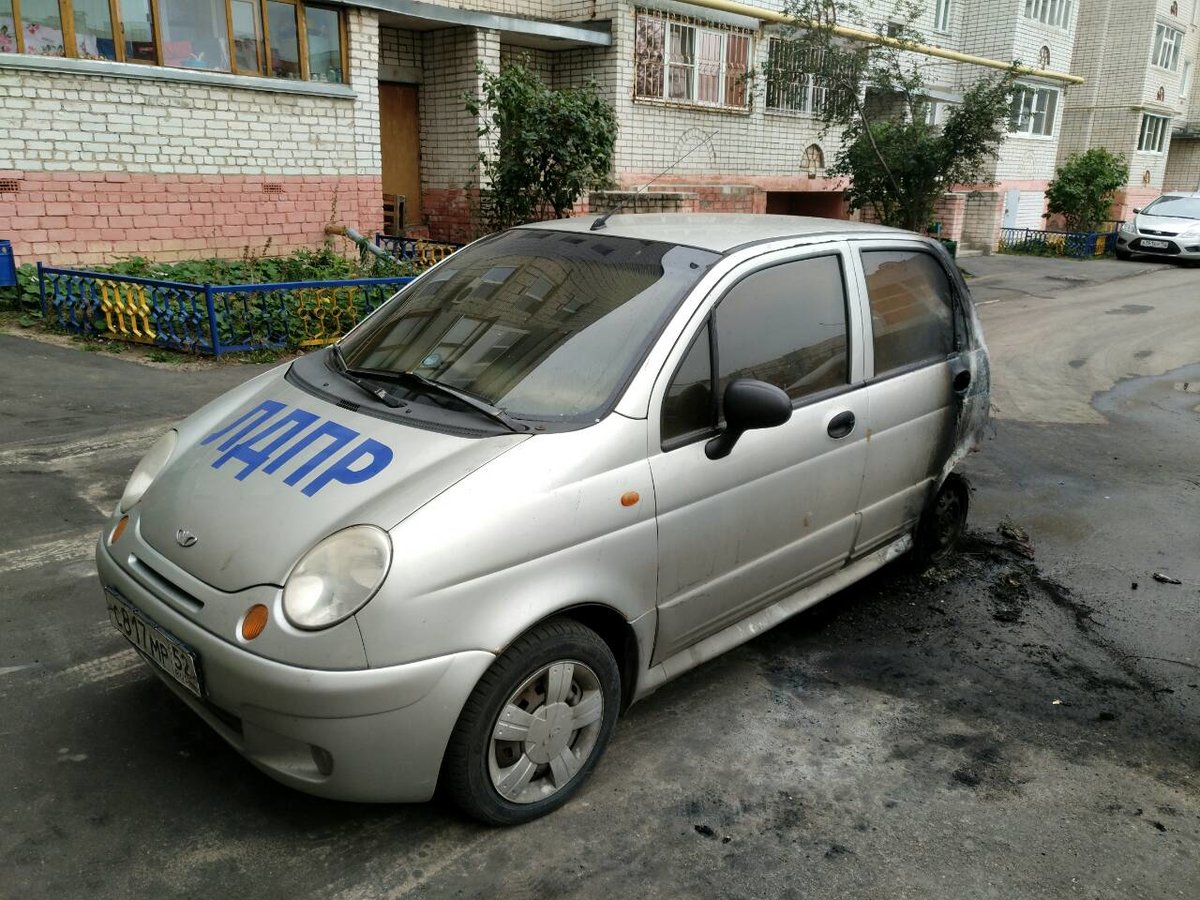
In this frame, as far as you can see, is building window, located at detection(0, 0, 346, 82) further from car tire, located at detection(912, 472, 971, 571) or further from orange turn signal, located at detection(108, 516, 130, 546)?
car tire, located at detection(912, 472, 971, 571)

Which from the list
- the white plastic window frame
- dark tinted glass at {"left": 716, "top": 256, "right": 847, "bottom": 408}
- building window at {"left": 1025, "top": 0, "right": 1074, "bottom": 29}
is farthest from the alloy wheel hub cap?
building window at {"left": 1025, "top": 0, "right": 1074, "bottom": 29}

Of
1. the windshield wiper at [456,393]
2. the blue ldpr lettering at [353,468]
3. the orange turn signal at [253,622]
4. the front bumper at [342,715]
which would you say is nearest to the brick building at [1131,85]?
the windshield wiper at [456,393]

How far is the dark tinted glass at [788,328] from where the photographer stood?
10.6ft

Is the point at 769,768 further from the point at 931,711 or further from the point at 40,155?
the point at 40,155

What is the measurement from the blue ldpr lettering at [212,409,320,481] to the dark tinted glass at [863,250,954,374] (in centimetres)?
224

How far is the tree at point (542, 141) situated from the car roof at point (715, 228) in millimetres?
7954

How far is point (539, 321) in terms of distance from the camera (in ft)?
10.5

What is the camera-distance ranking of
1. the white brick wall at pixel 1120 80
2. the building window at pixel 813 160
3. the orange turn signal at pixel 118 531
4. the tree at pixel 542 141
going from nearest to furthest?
the orange turn signal at pixel 118 531
the tree at pixel 542 141
the building window at pixel 813 160
the white brick wall at pixel 1120 80

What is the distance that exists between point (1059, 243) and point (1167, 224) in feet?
8.24

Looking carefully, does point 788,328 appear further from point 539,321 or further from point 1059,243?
point 1059,243

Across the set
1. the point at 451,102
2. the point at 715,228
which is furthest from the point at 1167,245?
the point at 715,228

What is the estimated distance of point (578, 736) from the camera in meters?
2.85

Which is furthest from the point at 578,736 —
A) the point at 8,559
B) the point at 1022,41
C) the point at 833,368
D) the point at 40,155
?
the point at 1022,41

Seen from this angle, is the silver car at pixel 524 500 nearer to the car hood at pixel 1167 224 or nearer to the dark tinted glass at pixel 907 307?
the dark tinted glass at pixel 907 307
